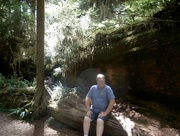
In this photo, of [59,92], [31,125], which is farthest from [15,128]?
[59,92]

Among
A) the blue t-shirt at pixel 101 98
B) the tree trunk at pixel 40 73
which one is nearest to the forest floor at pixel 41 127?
the tree trunk at pixel 40 73

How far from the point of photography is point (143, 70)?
5.94 m

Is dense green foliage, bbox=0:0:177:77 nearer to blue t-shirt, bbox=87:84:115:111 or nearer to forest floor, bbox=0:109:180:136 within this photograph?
blue t-shirt, bbox=87:84:115:111

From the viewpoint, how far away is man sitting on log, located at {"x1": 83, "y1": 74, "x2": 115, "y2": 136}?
498 cm

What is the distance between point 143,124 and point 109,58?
268 centimetres

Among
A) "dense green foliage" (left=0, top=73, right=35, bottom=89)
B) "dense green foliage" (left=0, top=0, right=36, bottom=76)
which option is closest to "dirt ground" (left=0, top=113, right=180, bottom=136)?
"dense green foliage" (left=0, top=73, right=35, bottom=89)

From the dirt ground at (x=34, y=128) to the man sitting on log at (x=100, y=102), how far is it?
1119 millimetres

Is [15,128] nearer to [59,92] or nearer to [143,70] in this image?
[59,92]

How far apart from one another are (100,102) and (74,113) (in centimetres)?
126

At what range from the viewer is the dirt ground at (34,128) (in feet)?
20.1

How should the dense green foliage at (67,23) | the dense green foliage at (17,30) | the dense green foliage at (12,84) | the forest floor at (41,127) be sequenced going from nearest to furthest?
the forest floor at (41,127)
the dense green foliage at (67,23)
the dense green foliage at (17,30)
the dense green foliage at (12,84)

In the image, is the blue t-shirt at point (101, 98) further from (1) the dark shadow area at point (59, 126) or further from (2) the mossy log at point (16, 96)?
(2) the mossy log at point (16, 96)

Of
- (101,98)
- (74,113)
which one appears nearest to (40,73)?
(74,113)

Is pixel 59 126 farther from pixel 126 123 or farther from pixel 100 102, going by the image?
pixel 126 123
